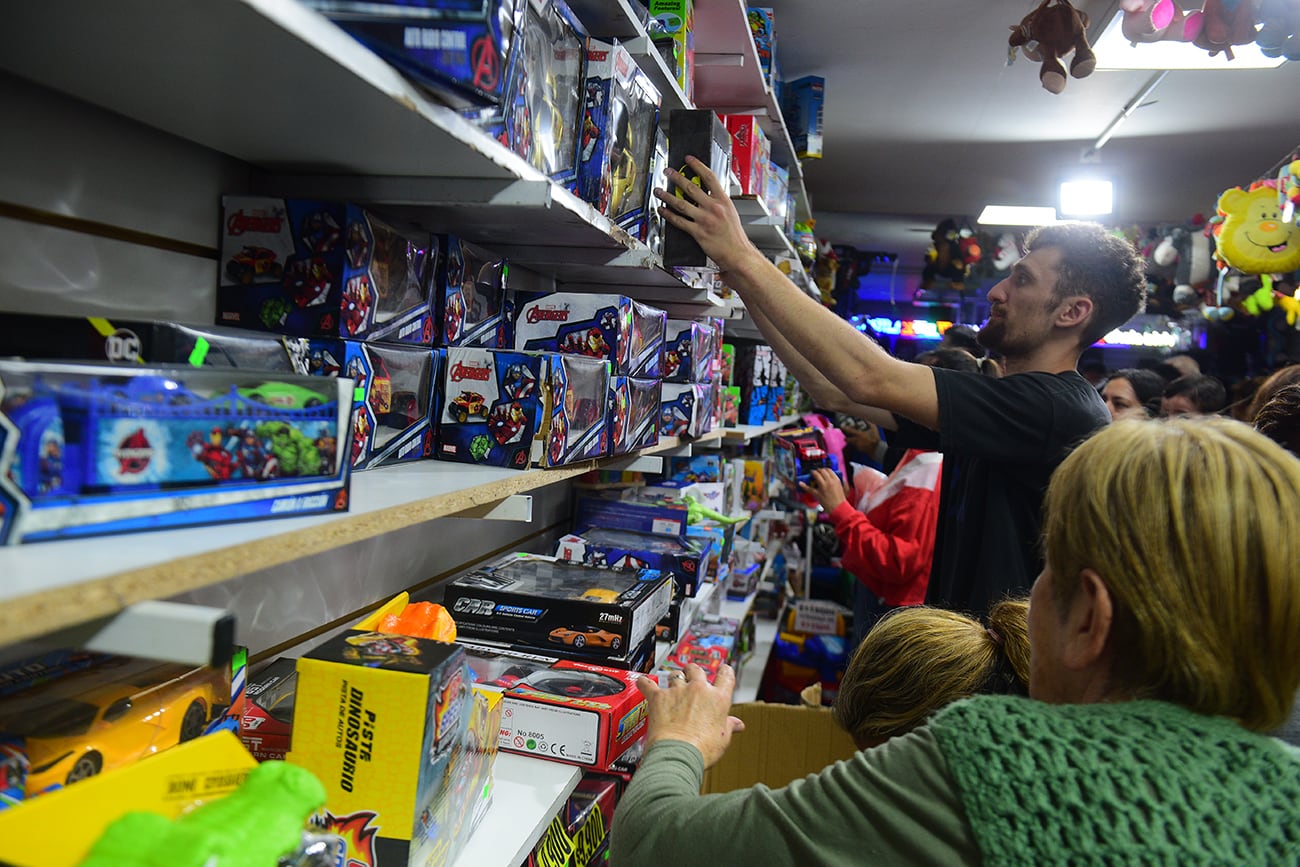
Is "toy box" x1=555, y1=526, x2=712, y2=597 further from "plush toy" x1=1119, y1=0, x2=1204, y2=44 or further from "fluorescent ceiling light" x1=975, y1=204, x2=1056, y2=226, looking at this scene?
"fluorescent ceiling light" x1=975, y1=204, x2=1056, y2=226

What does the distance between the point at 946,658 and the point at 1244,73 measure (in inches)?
197

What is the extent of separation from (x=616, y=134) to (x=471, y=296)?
42cm

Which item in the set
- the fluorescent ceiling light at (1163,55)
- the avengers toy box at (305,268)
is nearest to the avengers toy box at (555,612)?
the avengers toy box at (305,268)

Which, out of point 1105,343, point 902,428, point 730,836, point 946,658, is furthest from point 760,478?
point 1105,343

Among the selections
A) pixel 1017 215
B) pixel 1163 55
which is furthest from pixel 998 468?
pixel 1017 215

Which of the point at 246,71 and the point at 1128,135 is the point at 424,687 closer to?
the point at 246,71

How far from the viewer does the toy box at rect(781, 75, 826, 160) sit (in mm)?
4762

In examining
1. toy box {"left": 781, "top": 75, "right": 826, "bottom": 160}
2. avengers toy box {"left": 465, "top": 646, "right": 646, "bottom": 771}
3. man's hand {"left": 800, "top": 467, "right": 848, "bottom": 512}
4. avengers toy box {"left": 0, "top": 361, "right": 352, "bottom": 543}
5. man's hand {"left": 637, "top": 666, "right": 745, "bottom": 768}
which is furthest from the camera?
toy box {"left": 781, "top": 75, "right": 826, "bottom": 160}

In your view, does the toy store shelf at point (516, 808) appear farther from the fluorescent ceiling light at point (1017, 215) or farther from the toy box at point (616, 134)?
the fluorescent ceiling light at point (1017, 215)

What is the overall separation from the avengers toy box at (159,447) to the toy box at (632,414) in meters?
0.98

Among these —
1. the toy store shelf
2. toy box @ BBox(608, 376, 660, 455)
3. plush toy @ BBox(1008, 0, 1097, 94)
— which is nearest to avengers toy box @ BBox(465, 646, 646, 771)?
the toy store shelf

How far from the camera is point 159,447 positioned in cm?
72

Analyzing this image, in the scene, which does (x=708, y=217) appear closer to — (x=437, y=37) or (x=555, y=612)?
(x=555, y=612)

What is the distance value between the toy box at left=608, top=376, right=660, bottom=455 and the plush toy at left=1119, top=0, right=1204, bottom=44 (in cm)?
251
